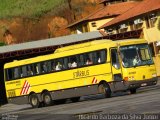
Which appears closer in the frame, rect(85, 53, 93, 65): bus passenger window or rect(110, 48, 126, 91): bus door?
rect(110, 48, 126, 91): bus door

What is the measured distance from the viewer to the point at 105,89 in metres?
29.0

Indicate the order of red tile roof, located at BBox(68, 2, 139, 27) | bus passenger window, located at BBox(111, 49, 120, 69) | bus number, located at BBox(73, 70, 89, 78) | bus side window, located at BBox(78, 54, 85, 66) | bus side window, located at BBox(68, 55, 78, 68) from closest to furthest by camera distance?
1. bus passenger window, located at BBox(111, 49, 120, 69)
2. bus number, located at BBox(73, 70, 89, 78)
3. bus side window, located at BBox(78, 54, 85, 66)
4. bus side window, located at BBox(68, 55, 78, 68)
5. red tile roof, located at BBox(68, 2, 139, 27)

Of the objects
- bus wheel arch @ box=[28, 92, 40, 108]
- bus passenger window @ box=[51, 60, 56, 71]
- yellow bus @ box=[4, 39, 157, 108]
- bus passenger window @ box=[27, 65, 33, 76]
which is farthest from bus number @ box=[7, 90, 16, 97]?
bus passenger window @ box=[51, 60, 56, 71]

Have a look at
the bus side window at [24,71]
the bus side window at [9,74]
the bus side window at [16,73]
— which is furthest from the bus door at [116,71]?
the bus side window at [9,74]

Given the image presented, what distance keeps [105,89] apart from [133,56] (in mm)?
2215

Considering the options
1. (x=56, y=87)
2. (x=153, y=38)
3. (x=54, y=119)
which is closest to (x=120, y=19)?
(x=153, y=38)

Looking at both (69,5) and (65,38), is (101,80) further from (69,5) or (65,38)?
(69,5)

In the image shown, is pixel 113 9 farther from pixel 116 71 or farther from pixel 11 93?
→ pixel 116 71

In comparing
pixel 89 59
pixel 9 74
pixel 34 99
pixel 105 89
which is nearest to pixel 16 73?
pixel 9 74

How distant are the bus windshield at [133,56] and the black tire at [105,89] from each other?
1.51 meters

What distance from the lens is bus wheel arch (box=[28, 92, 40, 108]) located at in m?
32.9

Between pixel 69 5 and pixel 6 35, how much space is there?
1443 cm

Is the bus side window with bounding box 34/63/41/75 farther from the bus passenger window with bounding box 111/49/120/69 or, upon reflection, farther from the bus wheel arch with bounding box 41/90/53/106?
the bus passenger window with bounding box 111/49/120/69

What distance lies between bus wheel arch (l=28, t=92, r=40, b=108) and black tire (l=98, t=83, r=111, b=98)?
499 cm
